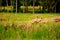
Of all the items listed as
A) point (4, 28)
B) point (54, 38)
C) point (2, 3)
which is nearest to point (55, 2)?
point (2, 3)

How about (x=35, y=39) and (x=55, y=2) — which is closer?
(x=35, y=39)

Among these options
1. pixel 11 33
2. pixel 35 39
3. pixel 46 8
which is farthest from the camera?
pixel 46 8

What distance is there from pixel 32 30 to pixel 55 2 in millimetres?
32879

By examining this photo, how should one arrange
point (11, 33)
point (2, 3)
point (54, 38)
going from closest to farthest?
point (54, 38)
point (11, 33)
point (2, 3)

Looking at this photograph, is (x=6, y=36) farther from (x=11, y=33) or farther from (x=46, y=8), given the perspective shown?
(x=46, y=8)

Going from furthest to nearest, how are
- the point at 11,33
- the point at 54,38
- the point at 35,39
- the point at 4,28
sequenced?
the point at 4,28
the point at 11,33
the point at 35,39
the point at 54,38

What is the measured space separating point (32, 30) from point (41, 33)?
54 cm

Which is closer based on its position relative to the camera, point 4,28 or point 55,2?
point 4,28

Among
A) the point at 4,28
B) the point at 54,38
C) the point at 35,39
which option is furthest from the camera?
the point at 4,28

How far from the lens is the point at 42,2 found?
1858 inches

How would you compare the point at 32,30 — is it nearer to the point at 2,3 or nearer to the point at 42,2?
the point at 42,2

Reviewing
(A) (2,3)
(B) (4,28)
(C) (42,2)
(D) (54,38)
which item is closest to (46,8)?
(C) (42,2)

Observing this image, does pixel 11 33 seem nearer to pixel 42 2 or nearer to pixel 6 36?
pixel 6 36

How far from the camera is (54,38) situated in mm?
10203
